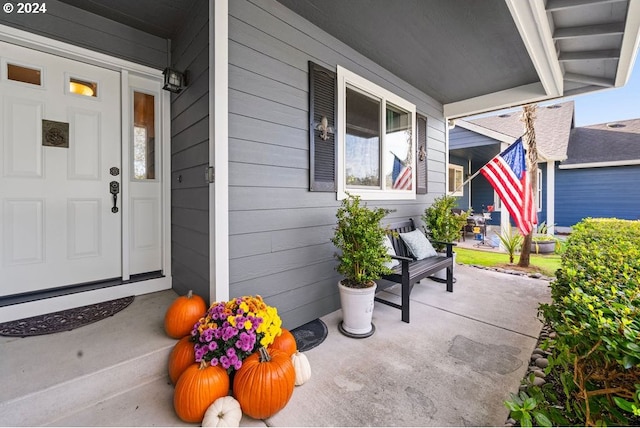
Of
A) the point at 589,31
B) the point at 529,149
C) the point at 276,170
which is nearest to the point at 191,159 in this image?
the point at 276,170

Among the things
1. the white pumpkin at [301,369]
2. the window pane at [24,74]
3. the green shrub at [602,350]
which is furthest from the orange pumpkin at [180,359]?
the window pane at [24,74]

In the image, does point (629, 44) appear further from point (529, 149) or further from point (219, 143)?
point (219, 143)

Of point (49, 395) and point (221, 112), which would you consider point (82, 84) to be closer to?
point (221, 112)

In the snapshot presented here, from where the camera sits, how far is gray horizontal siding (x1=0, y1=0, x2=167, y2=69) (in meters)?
2.08

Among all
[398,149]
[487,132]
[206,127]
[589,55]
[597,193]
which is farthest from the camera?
[597,193]

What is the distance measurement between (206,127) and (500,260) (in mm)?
Answer: 5719

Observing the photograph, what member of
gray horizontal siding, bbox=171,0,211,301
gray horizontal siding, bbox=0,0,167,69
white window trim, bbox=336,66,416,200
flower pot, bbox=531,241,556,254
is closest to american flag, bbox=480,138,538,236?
white window trim, bbox=336,66,416,200

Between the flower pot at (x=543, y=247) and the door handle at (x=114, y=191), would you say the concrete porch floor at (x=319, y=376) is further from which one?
the flower pot at (x=543, y=247)

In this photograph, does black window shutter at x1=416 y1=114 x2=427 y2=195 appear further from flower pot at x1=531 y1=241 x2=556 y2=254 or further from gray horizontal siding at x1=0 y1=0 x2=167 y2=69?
flower pot at x1=531 y1=241 x2=556 y2=254

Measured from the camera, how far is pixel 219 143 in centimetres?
191

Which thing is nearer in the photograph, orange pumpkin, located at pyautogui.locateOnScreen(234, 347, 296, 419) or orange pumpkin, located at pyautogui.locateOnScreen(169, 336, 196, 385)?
orange pumpkin, located at pyautogui.locateOnScreen(234, 347, 296, 419)

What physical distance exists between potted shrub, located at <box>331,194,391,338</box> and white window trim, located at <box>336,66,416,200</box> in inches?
19.7

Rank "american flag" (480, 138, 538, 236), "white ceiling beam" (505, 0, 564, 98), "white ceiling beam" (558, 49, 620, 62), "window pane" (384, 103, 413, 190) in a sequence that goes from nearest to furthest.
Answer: "white ceiling beam" (505, 0, 564, 98) → "white ceiling beam" (558, 49, 620, 62) → "window pane" (384, 103, 413, 190) → "american flag" (480, 138, 538, 236)

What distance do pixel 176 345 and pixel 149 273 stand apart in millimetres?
1322
